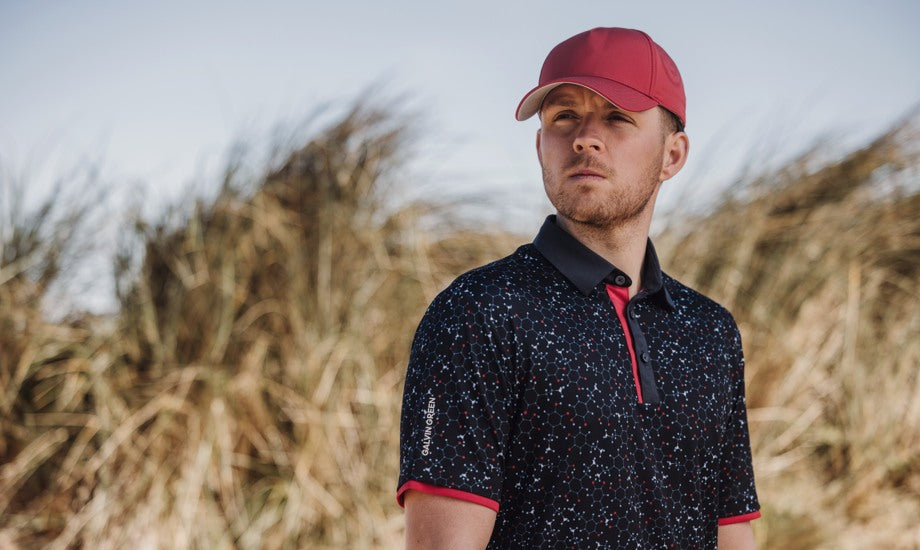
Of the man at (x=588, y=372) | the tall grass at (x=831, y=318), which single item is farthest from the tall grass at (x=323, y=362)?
the man at (x=588, y=372)

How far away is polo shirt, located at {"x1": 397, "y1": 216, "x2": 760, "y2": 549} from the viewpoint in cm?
153

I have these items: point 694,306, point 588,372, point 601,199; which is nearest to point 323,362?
Answer: point 694,306

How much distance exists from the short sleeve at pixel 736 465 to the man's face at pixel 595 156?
1.29 feet

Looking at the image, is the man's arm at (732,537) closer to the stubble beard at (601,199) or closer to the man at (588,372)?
the man at (588,372)

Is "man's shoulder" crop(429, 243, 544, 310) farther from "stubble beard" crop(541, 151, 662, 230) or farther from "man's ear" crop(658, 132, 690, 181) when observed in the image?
"man's ear" crop(658, 132, 690, 181)

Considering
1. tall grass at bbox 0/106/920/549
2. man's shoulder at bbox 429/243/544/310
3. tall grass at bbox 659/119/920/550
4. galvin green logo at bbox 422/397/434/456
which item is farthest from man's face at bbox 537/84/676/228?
tall grass at bbox 659/119/920/550

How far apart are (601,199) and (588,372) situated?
352mm

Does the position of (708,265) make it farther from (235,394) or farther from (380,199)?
(235,394)

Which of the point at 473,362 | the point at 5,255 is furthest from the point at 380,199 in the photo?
the point at 473,362

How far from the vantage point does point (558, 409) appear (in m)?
1.57

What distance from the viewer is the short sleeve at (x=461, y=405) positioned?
4.90ft

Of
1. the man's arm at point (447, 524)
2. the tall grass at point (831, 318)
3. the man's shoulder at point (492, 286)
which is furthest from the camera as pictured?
the tall grass at point (831, 318)

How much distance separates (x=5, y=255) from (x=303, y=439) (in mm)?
1686

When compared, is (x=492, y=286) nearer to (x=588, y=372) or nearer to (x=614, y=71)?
(x=588, y=372)
